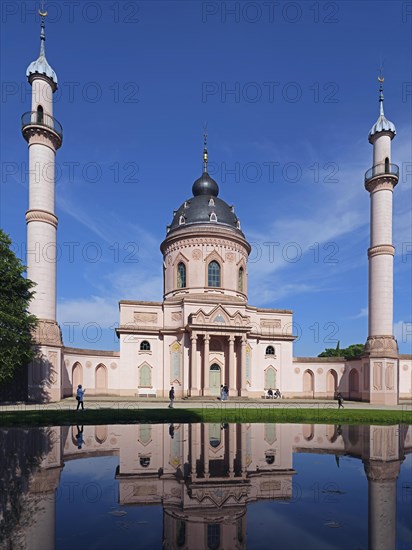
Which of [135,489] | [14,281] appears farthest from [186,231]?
[135,489]

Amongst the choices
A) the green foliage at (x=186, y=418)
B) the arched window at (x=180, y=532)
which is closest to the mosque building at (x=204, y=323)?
the green foliage at (x=186, y=418)

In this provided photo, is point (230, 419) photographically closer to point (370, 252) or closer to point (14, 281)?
point (14, 281)

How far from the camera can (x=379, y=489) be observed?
7477 millimetres

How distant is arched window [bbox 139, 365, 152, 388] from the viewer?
4186 centimetres

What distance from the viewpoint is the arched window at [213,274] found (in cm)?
4600

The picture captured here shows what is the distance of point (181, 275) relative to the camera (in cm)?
4712

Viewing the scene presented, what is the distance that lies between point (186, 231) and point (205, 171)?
452 inches

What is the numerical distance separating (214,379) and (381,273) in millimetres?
19463

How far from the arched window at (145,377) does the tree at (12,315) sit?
14.4m

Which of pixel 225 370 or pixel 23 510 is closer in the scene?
pixel 23 510

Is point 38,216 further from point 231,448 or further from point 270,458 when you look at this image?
point 270,458

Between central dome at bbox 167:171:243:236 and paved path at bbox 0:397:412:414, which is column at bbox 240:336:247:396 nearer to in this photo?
paved path at bbox 0:397:412:414

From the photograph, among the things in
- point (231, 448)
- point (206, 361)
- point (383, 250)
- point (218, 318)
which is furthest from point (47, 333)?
point (383, 250)

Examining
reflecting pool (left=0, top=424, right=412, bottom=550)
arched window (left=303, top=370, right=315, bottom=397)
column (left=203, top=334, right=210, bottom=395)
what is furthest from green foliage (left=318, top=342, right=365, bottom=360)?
reflecting pool (left=0, top=424, right=412, bottom=550)
